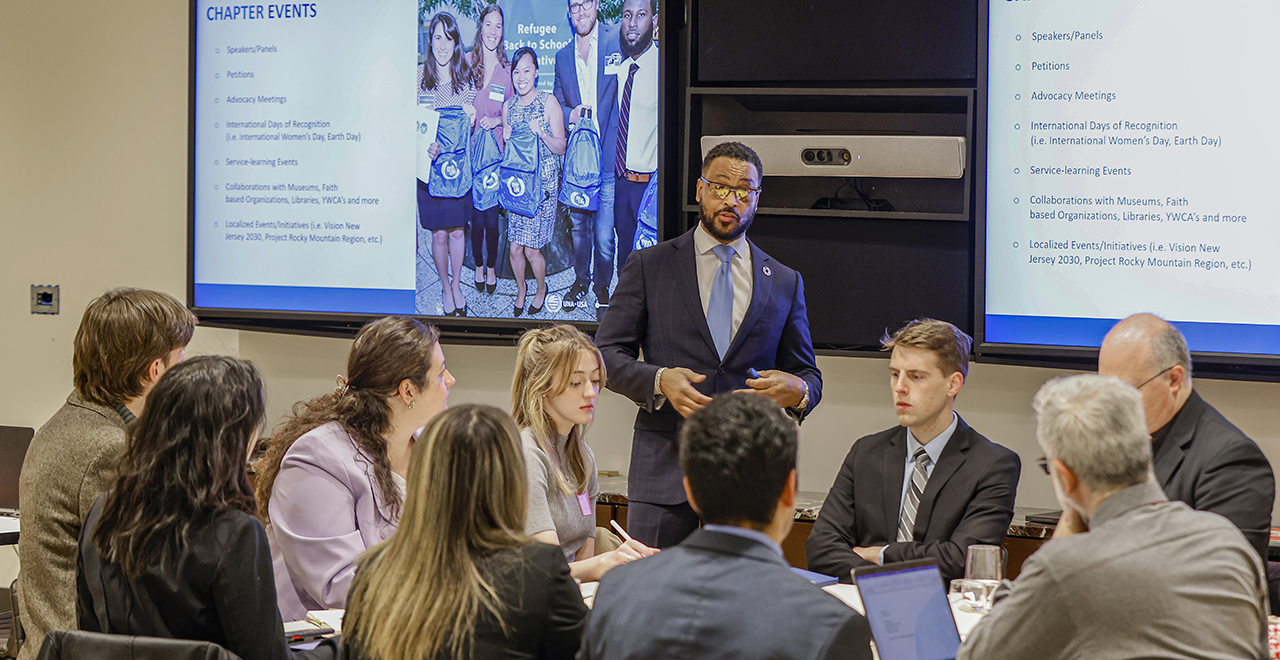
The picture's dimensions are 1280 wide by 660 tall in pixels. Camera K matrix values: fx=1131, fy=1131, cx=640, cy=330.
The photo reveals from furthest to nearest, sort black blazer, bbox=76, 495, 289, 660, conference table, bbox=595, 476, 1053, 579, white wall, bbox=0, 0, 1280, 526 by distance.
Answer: white wall, bbox=0, 0, 1280, 526, conference table, bbox=595, 476, 1053, 579, black blazer, bbox=76, 495, 289, 660

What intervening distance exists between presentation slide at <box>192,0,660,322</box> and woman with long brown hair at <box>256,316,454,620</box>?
1.44m

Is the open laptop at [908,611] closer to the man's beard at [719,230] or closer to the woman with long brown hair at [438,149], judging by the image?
the man's beard at [719,230]

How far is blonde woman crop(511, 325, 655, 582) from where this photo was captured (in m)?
2.78

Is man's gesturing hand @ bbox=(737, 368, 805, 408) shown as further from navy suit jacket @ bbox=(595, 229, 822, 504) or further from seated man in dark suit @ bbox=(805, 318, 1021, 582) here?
seated man in dark suit @ bbox=(805, 318, 1021, 582)

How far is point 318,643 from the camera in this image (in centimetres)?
212

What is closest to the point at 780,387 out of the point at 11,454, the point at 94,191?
the point at 11,454

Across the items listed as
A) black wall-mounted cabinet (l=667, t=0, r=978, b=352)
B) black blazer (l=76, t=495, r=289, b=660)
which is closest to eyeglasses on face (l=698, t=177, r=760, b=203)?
→ black wall-mounted cabinet (l=667, t=0, r=978, b=352)

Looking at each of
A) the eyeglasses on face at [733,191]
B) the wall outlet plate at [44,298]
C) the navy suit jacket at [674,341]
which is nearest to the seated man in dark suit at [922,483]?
the navy suit jacket at [674,341]

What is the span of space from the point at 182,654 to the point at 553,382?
49.9 inches

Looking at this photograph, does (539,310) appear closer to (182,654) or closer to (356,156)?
(356,156)

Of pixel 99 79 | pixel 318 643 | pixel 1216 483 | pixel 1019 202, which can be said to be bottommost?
pixel 318 643

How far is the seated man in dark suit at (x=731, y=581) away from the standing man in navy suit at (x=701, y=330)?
1.62m

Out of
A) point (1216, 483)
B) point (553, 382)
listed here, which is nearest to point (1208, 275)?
point (1216, 483)

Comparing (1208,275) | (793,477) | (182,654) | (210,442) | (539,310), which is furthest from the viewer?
(539,310)
